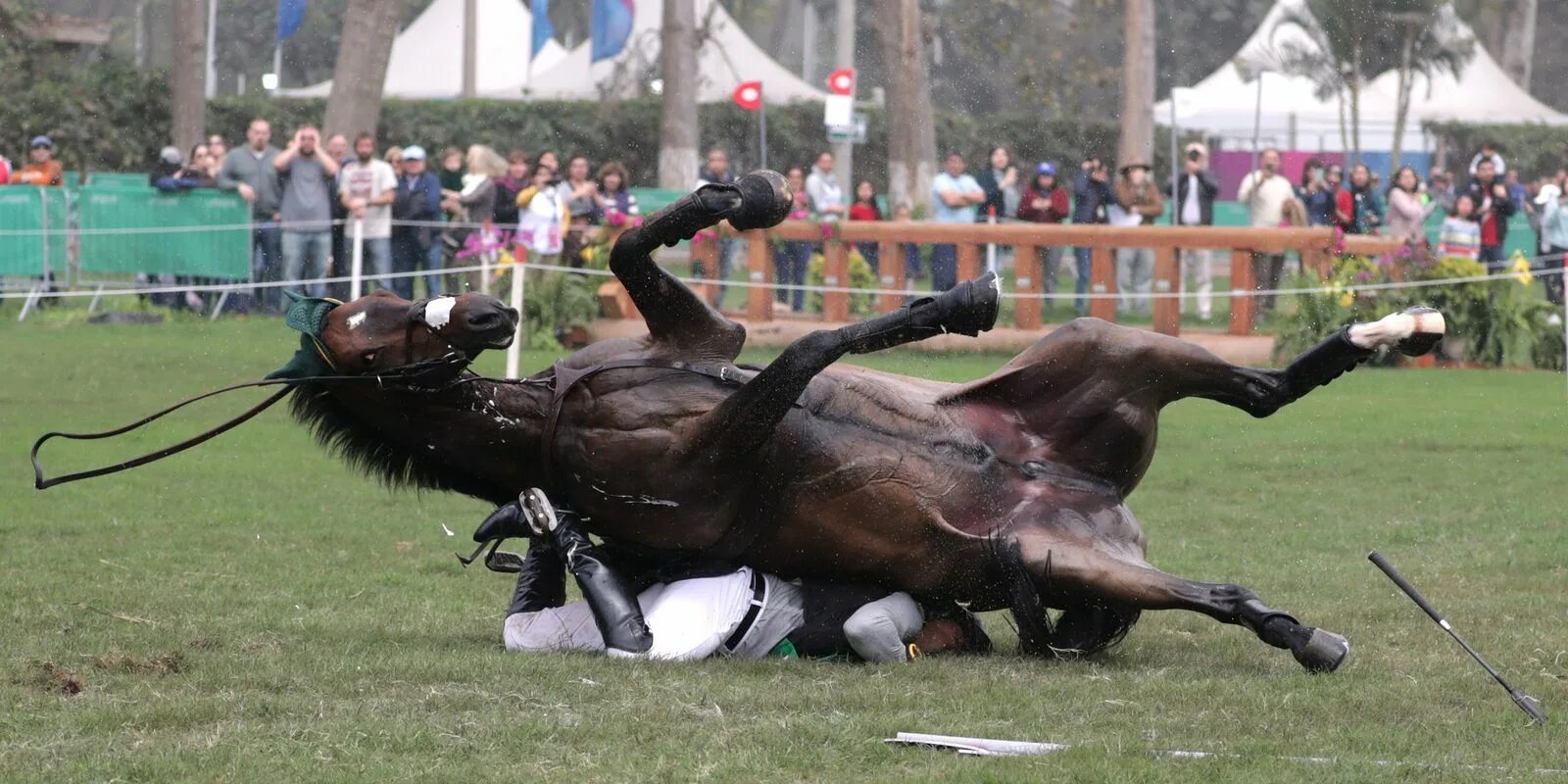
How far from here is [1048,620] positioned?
6105 millimetres

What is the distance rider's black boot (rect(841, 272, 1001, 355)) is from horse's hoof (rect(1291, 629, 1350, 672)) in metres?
1.30

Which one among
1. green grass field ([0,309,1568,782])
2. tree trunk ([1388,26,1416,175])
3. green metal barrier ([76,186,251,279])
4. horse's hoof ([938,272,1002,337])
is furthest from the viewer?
tree trunk ([1388,26,1416,175])

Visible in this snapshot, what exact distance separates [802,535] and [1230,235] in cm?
1192

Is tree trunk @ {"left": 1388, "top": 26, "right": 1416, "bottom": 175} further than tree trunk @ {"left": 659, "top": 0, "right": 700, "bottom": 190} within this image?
Yes

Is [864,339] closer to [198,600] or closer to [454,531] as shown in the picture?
[198,600]

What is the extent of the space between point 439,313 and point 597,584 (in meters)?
0.96

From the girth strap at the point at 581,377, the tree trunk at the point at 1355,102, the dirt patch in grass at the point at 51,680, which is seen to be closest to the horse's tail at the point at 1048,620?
the girth strap at the point at 581,377

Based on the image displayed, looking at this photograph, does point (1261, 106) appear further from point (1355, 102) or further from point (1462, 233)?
point (1462, 233)

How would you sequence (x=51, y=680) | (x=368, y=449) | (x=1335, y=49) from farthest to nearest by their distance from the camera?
1. (x=1335, y=49)
2. (x=368, y=449)
3. (x=51, y=680)

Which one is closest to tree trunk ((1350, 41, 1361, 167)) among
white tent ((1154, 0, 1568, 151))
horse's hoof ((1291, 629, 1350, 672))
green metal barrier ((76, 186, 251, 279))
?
white tent ((1154, 0, 1568, 151))

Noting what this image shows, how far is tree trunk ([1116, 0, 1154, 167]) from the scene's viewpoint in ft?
96.9

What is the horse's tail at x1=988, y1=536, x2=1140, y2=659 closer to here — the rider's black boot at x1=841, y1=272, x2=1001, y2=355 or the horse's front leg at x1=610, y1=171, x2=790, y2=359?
the rider's black boot at x1=841, y1=272, x2=1001, y2=355

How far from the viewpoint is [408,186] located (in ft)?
64.6

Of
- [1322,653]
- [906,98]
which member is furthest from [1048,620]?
[906,98]
